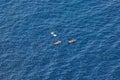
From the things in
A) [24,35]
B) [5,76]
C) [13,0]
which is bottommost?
[5,76]

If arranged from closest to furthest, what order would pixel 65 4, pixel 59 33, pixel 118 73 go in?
pixel 118 73 → pixel 59 33 → pixel 65 4

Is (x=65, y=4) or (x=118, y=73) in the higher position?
(x=65, y=4)

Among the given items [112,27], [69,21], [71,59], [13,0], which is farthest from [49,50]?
[13,0]

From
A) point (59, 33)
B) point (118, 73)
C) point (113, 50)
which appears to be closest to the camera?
point (118, 73)

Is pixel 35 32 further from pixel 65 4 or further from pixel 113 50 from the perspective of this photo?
pixel 113 50

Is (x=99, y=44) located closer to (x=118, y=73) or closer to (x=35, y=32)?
(x=118, y=73)

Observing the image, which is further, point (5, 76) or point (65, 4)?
point (65, 4)
